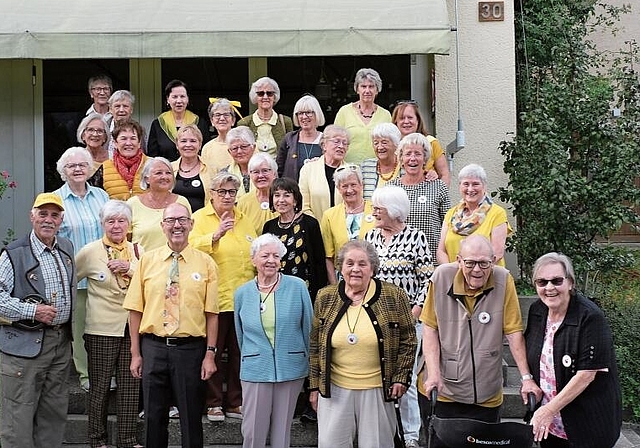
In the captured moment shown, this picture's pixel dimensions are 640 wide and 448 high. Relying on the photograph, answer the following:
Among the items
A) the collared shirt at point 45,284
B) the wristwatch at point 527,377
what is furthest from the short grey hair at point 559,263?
the collared shirt at point 45,284

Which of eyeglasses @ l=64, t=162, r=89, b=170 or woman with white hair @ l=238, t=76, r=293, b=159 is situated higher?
woman with white hair @ l=238, t=76, r=293, b=159

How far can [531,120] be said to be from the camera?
26.3 ft

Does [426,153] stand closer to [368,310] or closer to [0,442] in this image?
[368,310]

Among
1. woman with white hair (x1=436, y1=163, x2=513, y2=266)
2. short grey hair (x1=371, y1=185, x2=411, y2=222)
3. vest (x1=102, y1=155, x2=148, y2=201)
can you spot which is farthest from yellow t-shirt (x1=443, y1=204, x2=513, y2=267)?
vest (x1=102, y1=155, x2=148, y2=201)

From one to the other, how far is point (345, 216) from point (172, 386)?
1.65 m

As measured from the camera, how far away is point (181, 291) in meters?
5.55

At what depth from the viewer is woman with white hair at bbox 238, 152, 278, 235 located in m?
6.36

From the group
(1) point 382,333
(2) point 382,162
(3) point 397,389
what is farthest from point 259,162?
(3) point 397,389

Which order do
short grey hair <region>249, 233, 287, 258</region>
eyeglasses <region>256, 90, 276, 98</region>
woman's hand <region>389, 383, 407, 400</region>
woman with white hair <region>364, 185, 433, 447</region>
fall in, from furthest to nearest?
1. eyeglasses <region>256, 90, 276, 98</region>
2. woman with white hair <region>364, 185, 433, 447</region>
3. short grey hair <region>249, 233, 287, 258</region>
4. woman's hand <region>389, 383, 407, 400</region>

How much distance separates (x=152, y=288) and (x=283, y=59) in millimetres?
4619

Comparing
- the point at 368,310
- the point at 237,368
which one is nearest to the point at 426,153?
the point at 368,310

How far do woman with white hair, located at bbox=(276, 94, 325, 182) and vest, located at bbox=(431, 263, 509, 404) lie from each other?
2.44m

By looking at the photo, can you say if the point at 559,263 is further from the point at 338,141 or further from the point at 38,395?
the point at 38,395

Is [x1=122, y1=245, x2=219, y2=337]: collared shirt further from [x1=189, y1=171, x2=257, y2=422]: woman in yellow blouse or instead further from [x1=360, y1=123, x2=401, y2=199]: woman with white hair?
[x1=360, y1=123, x2=401, y2=199]: woman with white hair
